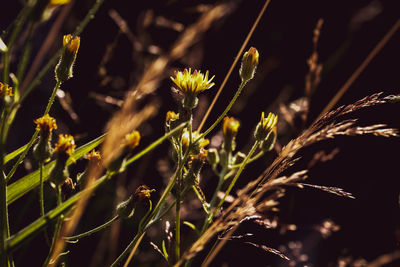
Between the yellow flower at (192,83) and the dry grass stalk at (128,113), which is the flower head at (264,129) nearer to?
the yellow flower at (192,83)

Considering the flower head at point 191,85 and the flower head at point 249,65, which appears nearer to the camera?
the flower head at point 191,85

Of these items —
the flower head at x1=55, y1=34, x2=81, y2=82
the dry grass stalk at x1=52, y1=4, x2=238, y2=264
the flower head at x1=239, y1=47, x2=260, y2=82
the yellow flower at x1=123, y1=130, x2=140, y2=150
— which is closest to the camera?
the dry grass stalk at x1=52, y1=4, x2=238, y2=264

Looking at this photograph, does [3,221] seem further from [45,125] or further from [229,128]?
[229,128]

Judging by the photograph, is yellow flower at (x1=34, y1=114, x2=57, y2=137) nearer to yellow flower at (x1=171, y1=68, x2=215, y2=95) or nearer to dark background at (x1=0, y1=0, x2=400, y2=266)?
yellow flower at (x1=171, y1=68, x2=215, y2=95)

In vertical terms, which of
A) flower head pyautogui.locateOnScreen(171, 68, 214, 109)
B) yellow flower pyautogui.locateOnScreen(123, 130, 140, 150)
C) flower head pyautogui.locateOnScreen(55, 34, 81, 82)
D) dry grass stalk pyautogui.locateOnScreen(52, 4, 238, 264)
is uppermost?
flower head pyautogui.locateOnScreen(55, 34, 81, 82)

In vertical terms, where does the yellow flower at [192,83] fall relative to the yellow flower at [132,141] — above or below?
below

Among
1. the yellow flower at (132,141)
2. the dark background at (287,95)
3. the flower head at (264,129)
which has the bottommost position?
the dark background at (287,95)

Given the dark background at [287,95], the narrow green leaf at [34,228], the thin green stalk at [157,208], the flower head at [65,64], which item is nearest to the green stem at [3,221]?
the narrow green leaf at [34,228]

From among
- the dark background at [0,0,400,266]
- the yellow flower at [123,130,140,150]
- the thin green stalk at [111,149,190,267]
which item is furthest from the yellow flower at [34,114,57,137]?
the dark background at [0,0,400,266]

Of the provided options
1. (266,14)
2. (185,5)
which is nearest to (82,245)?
(185,5)
